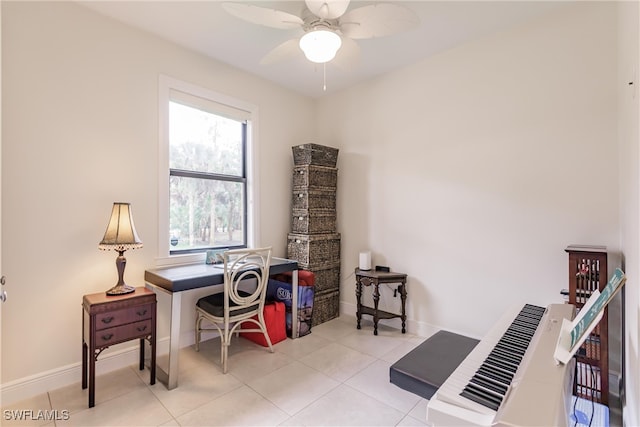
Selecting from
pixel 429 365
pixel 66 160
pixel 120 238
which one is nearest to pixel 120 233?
pixel 120 238

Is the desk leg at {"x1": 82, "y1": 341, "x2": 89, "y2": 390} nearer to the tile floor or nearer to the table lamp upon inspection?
the tile floor

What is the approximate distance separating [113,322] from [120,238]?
574 mm

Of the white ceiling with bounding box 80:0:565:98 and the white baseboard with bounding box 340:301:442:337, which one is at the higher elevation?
the white ceiling with bounding box 80:0:565:98

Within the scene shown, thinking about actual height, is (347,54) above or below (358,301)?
above

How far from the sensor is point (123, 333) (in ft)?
6.91

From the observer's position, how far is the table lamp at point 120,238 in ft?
6.95

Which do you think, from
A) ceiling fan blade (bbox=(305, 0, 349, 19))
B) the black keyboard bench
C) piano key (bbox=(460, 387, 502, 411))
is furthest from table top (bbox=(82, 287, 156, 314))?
ceiling fan blade (bbox=(305, 0, 349, 19))

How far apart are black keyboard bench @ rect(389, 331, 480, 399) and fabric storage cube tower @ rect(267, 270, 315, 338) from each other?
1.48m

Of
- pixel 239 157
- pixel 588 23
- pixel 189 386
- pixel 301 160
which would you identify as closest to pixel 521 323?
pixel 189 386

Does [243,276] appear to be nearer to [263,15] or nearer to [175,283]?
[175,283]

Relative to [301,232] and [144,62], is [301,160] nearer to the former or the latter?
[301,232]

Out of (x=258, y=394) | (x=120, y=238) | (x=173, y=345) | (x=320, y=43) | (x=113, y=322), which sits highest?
(x=320, y=43)

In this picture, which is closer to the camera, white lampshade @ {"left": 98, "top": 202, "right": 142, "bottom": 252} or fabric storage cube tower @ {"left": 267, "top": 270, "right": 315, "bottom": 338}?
white lampshade @ {"left": 98, "top": 202, "right": 142, "bottom": 252}

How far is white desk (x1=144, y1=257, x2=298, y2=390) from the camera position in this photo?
219 cm
